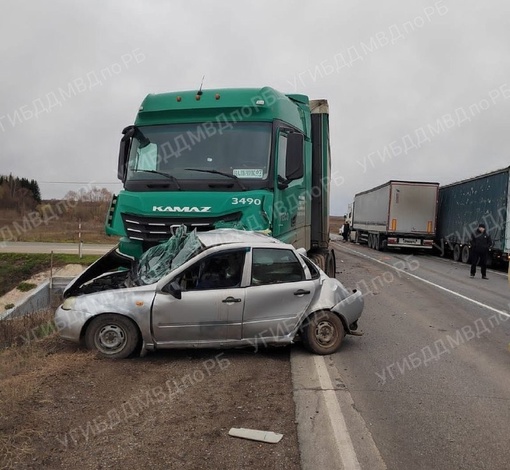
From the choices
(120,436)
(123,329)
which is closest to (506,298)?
(123,329)

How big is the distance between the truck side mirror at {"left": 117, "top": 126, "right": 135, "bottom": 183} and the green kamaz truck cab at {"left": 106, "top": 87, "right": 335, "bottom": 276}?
0.02 metres

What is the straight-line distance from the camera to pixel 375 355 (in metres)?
6.33

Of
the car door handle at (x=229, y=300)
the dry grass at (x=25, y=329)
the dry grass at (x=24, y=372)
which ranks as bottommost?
the dry grass at (x=25, y=329)

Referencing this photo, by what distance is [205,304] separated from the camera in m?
5.79

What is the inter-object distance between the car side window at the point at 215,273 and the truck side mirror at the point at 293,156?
1.99 meters

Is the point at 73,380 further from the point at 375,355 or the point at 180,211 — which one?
the point at 375,355

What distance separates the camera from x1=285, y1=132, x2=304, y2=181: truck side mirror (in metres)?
7.48

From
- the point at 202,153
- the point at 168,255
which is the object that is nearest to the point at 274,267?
the point at 168,255

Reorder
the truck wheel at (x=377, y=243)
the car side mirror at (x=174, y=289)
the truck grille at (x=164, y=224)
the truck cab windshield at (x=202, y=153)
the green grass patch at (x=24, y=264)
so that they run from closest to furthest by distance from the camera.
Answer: the car side mirror at (x=174, y=289)
the truck grille at (x=164, y=224)
the truck cab windshield at (x=202, y=153)
the green grass patch at (x=24, y=264)
the truck wheel at (x=377, y=243)

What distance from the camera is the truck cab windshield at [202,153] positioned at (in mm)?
7215

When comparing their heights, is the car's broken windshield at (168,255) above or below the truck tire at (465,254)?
above

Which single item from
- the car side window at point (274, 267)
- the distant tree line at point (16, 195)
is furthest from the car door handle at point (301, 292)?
the distant tree line at point (16, 195)

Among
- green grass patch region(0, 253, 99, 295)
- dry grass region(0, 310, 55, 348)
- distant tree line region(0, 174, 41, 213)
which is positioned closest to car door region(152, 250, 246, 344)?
dry grass region(0, 310, 55, 348)

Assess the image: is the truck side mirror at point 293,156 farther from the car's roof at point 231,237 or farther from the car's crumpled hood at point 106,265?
the car's crumpled hood at point 106,265
